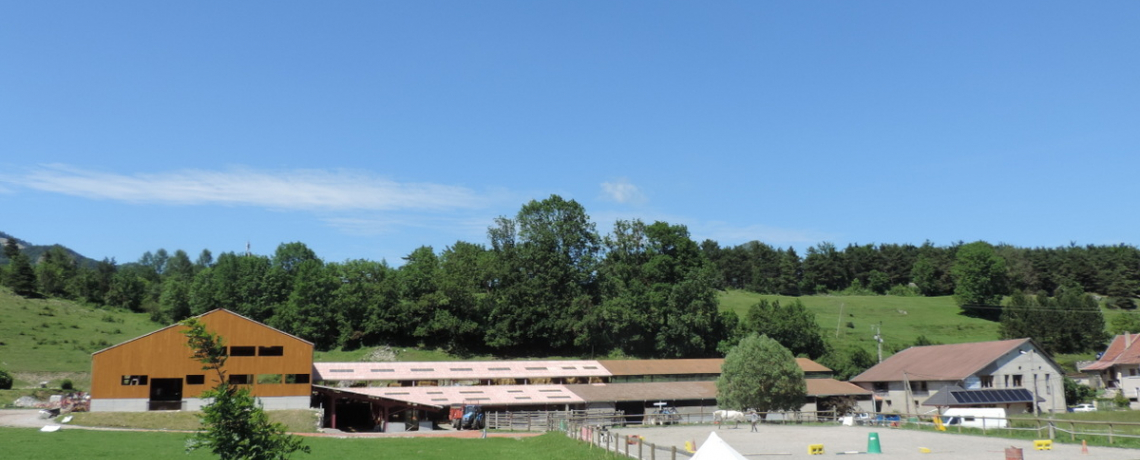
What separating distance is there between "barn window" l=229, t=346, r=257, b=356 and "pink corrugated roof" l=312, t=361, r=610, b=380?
18.9ft

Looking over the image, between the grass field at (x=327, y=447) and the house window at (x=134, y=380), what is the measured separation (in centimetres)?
1082

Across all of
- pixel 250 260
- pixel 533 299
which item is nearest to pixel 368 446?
pixel 533 299

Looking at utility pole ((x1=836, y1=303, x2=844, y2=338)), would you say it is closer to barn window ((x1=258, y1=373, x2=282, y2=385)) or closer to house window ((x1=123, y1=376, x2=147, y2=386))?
barn window ((x1=258, y1=373, x2=282, y2=385))

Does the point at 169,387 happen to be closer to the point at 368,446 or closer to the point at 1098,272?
the point at 368,446

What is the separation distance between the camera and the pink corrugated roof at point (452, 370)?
2391 inches

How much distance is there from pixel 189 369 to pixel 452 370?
19441 millimetres

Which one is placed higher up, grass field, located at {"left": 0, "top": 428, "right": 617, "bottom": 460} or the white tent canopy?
the white tent canopy

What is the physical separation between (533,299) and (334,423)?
1258 inches

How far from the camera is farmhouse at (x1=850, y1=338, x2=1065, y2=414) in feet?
186

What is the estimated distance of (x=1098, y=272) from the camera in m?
127

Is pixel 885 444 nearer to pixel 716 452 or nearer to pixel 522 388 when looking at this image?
pixel 716 452

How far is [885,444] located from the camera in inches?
1264

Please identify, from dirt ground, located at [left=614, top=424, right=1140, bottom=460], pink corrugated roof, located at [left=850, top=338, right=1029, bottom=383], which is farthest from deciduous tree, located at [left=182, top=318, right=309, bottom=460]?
pink corrugated roof, located at [left=850, top=338, right=1029, bottom=383]

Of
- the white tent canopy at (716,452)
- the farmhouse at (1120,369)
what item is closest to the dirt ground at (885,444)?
the white tent canopy at (716,452)
